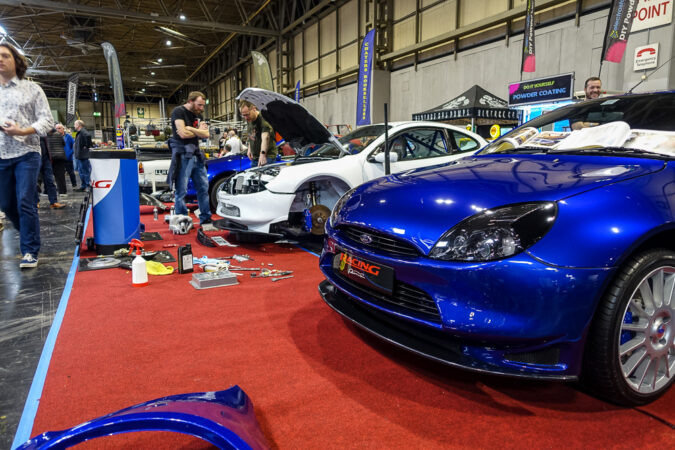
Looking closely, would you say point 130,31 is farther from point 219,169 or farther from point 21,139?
point 21,139

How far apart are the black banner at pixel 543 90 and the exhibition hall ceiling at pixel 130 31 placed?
13458 millimetres

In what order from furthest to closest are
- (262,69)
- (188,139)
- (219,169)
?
(262,69) → (219,169) → (188,139)

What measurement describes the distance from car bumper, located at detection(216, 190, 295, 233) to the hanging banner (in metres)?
6.22

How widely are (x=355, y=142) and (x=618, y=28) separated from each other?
18.1 feet

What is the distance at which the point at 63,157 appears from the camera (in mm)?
9094

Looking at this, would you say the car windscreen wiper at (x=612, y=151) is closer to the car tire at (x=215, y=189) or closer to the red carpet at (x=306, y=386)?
the red carpet at (x=306, y=386)

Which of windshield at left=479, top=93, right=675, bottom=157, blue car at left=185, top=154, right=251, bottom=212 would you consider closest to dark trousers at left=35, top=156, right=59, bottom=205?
blue car at left=185, top=154, right=251, bottom=212

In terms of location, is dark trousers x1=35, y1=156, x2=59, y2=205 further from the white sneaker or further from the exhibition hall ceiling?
the exhibition hall ceiling

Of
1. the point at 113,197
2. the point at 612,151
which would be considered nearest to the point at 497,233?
the point at 612,151

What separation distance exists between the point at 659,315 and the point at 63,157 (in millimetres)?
10423

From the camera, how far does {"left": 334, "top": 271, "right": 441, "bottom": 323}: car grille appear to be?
165 centimetres

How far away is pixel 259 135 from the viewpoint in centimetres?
568

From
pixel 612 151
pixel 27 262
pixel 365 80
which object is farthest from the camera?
pixel 365 80

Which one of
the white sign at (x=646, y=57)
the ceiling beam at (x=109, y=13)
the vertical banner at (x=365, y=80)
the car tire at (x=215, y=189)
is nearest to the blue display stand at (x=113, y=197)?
the car tire at (x=215, y=189)
